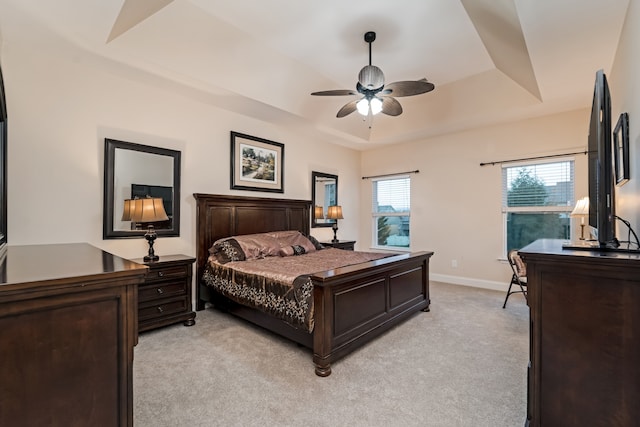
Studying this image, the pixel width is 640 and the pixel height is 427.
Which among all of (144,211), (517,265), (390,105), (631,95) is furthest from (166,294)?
(631,95)

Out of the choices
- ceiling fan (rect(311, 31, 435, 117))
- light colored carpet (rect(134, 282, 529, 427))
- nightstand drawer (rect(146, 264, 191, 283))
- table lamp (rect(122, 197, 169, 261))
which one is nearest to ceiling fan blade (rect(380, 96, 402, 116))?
ceiling fan (rect(311, 31, 435, 117))

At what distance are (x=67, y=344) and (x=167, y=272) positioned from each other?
7.47ft

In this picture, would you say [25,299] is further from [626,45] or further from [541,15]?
[626,45]

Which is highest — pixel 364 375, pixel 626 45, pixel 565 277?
pixel 626 45

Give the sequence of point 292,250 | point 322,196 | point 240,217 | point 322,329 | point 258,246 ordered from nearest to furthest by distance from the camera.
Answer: point 322,329
point 258,246
point 292,250
point 240,217
point 322,196

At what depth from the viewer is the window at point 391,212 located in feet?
19.1

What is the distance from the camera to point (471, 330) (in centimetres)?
307

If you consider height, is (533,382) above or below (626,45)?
below

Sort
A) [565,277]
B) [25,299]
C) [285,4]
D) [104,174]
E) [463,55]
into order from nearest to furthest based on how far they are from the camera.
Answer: [25,299]
[565,277]
[285,4]
[104,174]
[463,55]

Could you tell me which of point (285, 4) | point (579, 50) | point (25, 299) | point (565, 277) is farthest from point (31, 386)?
point (579, 50)

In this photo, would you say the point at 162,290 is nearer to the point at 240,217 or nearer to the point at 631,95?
the point at 240,217

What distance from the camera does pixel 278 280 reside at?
2.65 m

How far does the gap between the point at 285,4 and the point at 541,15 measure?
2055mm

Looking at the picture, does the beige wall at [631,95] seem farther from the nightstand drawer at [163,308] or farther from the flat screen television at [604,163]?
the nightstand drawer at [163,308]
